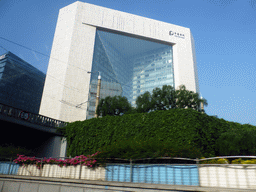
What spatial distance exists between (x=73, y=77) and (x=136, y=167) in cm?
4071

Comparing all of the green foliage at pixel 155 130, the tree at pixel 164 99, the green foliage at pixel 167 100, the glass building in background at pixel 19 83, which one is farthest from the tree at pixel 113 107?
the glass building in background at pixel 19 83

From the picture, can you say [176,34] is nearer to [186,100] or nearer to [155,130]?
[186,100]

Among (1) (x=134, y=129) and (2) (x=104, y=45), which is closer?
(1) (x=134, y=129)

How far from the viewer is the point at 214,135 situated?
15.4m

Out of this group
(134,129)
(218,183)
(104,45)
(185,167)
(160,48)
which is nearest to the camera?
(218,183)

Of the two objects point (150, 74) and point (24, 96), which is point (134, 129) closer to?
point (150, 74)

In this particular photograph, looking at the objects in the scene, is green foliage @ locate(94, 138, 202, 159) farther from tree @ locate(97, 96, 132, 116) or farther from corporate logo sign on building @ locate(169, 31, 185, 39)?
corporate logo sign on building @ locate(169, 31, 185, 39)

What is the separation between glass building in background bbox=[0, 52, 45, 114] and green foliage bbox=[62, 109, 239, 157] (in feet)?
248

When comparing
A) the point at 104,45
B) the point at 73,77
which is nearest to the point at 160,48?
the point at 104,45

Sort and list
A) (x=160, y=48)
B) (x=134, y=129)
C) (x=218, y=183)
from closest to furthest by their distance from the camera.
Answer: (x=218, y=183), (x=134, y=129), (x=160, y=48)

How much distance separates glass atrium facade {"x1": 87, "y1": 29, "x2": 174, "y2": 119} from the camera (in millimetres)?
57116

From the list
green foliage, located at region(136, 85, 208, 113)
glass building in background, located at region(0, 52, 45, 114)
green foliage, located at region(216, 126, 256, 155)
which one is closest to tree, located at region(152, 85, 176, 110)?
green foliage, located at region(136, 85, 208, 113)

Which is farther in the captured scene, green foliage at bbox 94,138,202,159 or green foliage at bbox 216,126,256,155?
green foliage at bbox 216,126,256,155

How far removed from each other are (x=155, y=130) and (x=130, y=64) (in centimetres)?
7900
